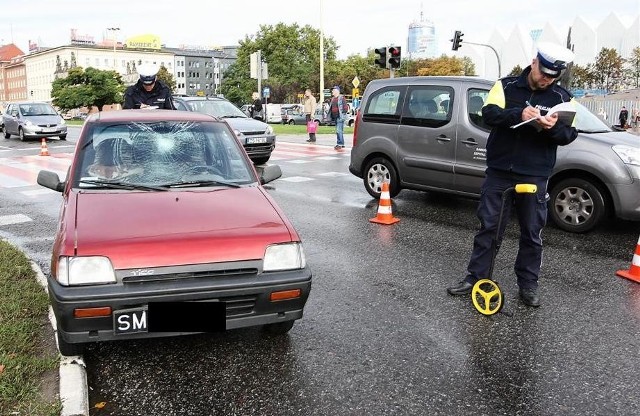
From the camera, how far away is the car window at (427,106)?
7.96 meters

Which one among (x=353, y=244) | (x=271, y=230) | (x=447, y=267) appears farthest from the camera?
(x=353, y=244)

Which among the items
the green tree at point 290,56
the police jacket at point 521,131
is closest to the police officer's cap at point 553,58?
the police jacket at point 521,131

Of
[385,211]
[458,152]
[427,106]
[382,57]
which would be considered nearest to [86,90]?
[382,57]

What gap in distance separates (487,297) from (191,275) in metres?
2.37

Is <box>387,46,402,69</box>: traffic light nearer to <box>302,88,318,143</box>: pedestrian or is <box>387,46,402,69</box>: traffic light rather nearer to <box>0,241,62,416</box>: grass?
<box>302,88,318,143</box>: pedestrian

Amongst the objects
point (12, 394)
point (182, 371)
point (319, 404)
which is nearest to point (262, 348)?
point (182, 371)

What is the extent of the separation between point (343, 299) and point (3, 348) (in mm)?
2495

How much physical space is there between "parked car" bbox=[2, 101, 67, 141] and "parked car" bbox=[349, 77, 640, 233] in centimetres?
1745

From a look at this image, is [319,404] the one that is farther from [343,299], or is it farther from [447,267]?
[447,267]

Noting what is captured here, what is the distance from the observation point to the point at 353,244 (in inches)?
261

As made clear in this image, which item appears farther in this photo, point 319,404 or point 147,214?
point 147,214

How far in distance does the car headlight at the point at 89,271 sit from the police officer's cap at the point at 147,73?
5391 mm

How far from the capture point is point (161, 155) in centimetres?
431

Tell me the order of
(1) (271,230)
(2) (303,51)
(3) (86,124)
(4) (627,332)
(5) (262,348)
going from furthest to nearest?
(2) (303,51) → (3) (86,124) → (4) (627,332) → (5) (262,348) → (1) (271,230)
